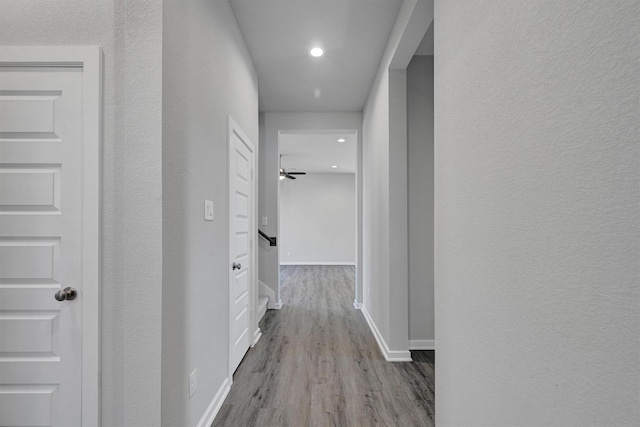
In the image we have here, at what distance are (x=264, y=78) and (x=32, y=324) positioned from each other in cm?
298

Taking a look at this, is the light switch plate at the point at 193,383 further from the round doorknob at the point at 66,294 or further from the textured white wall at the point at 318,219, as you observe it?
the textured white wall at the point at 318,219

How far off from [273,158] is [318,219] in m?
4.87

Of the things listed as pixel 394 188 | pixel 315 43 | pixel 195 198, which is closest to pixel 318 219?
pixel 394 188

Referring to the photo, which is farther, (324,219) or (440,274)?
(324,219)

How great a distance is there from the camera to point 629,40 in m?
0.59

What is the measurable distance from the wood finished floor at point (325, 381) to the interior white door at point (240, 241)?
0.25 meters

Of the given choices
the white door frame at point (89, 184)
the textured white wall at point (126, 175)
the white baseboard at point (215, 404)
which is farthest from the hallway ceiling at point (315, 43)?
the white baseboard at point (215, 404)

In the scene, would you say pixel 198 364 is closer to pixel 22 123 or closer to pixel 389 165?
pixel 22 123

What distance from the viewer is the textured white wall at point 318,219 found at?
30.0 feet

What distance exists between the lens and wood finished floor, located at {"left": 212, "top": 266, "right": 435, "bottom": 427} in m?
1.93

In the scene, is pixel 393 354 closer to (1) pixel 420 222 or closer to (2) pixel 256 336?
(1) pixel 420 222

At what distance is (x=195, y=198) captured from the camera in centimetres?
170

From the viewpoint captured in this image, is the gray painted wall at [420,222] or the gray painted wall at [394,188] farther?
the gray painted wall at [420,222]

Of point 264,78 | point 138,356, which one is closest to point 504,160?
point 138,356
